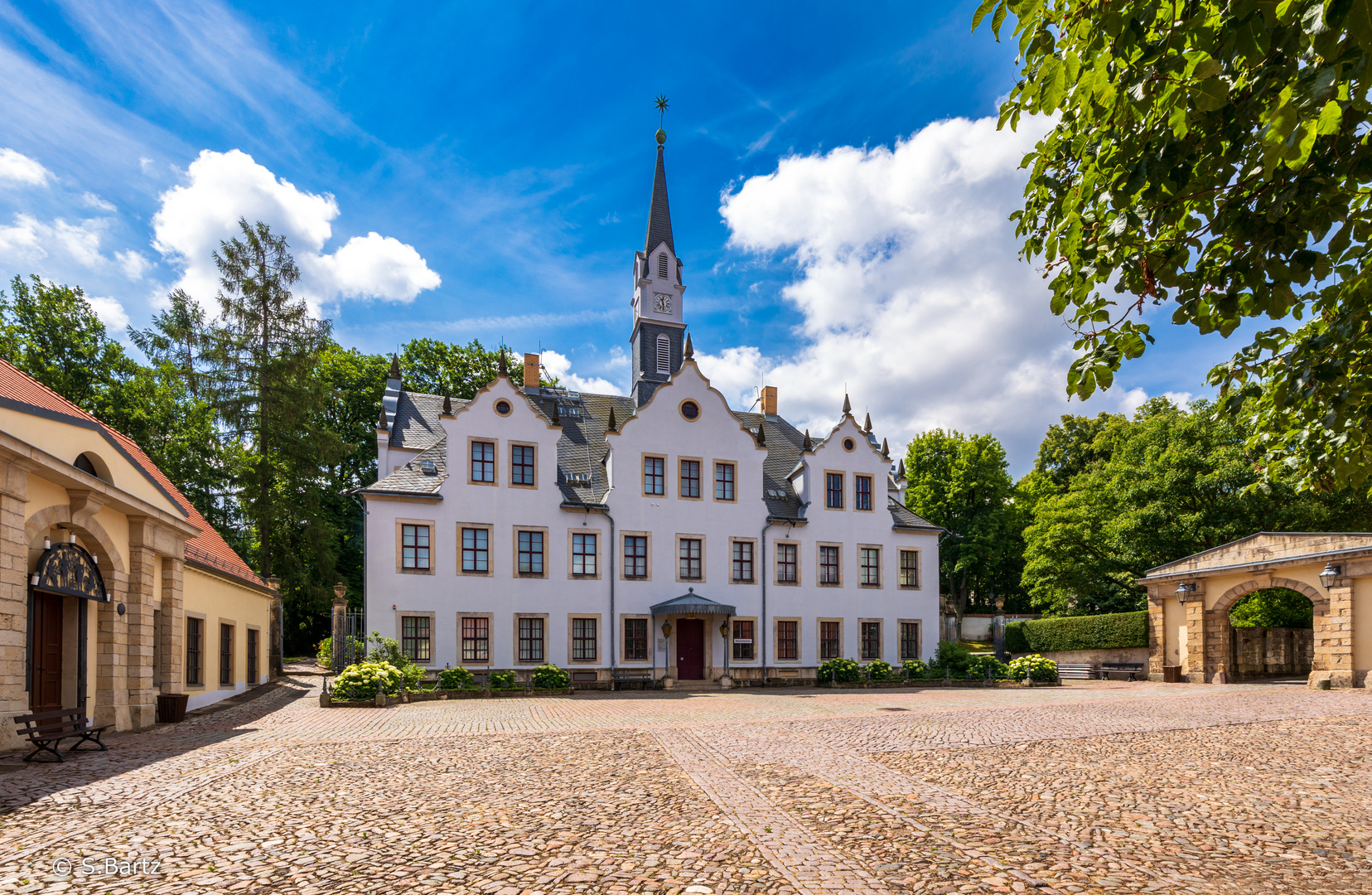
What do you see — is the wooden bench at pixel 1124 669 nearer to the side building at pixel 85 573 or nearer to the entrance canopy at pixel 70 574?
the side building at pixel 85 573

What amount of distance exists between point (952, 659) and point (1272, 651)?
13.3 meters

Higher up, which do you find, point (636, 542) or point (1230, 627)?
point (636, 542)

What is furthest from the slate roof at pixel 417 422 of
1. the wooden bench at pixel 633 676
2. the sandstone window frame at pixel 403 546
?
the wooden bench at pixel 633 676

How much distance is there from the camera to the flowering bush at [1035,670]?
2877 cm

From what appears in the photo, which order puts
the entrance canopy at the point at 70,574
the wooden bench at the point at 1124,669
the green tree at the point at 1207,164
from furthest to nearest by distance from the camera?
1. the wooden bench at the point at 1124,669
2. the entrance canopy at the point at 70,574
3. the green tree at the point at 1207,164

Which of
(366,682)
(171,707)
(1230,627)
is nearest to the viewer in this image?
(171,707)

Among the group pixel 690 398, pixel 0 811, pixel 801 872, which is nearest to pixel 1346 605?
pixel 690 398

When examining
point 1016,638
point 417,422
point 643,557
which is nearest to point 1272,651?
point 1016,638

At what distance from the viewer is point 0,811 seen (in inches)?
328

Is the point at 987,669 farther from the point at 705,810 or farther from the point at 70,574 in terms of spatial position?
the point at 70,574

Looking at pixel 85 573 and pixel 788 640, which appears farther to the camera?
pixel 788 640

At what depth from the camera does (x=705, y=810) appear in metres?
8.38

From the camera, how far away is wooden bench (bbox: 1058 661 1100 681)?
32.5 m

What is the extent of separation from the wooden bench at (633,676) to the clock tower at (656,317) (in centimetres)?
1261
